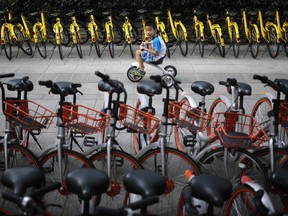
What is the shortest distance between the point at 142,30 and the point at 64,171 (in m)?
7.60

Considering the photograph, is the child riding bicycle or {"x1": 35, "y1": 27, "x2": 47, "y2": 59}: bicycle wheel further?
{"x1": 35, "y1": 27, "x2": 47, "y2": 59}: bicycle wheel

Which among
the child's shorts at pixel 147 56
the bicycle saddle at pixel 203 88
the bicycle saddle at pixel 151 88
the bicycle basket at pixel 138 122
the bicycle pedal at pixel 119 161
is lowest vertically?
the bicycle pedal at pixel 119 161

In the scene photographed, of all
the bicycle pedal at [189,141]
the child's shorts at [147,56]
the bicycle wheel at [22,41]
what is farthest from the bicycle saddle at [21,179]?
the bicycle wheel at [22,41]

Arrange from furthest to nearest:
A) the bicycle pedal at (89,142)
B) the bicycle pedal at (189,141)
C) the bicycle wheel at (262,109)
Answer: the bicycle wheel at (262,109), the bicycle pedal at (189,141), the bicycle pedal at (89,142)

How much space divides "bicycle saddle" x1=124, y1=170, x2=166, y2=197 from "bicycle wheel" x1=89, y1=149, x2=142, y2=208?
3.54 feet

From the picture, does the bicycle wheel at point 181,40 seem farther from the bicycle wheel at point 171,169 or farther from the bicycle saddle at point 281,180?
the bicycle saddle at point 281,180

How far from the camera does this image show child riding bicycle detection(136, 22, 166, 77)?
26.0 ft

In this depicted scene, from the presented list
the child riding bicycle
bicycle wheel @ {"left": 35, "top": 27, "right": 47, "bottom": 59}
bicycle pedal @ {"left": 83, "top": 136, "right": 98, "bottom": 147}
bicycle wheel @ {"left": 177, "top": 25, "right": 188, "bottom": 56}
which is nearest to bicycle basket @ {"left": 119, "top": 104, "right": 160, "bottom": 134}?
bicycle pedal @ {"left": 83, "top": 136, "right": 98, "bottom": 147}

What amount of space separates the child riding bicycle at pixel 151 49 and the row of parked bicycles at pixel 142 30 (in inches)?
76.2

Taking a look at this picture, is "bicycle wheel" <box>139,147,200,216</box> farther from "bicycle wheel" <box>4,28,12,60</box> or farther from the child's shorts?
"bicycle wheel" <box>4,28,12,60</box>

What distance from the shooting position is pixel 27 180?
2.59m

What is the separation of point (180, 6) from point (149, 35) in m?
4.97

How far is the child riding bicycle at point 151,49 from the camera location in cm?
793

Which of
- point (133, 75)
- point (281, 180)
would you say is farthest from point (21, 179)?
point (133, 75)
